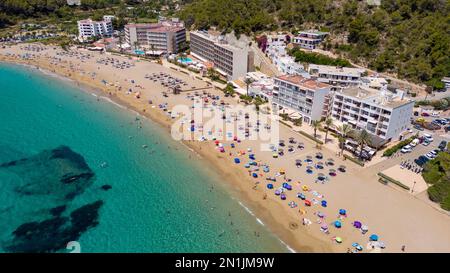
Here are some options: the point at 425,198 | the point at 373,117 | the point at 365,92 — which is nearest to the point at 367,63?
the point at 365,92

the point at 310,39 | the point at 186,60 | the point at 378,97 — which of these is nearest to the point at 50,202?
the point at 378,97

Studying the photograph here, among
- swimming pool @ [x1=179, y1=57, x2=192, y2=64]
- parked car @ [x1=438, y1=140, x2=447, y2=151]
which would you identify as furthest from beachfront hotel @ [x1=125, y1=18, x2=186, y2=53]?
parked car @ [x1=438, y1=140, x2=447, y2=151]

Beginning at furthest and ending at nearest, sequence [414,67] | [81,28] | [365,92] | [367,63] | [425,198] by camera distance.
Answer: [81,28] < [367,63] < [414,67] < [365,92] < [425,198]

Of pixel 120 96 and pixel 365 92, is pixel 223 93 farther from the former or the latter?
pixel 365 92

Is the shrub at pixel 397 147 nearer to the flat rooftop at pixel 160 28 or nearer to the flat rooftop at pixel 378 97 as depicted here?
the flat rooftop at pixel 378 97

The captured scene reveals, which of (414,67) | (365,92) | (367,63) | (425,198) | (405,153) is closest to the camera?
(425,198)

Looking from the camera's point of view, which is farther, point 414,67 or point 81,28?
point 81,28
